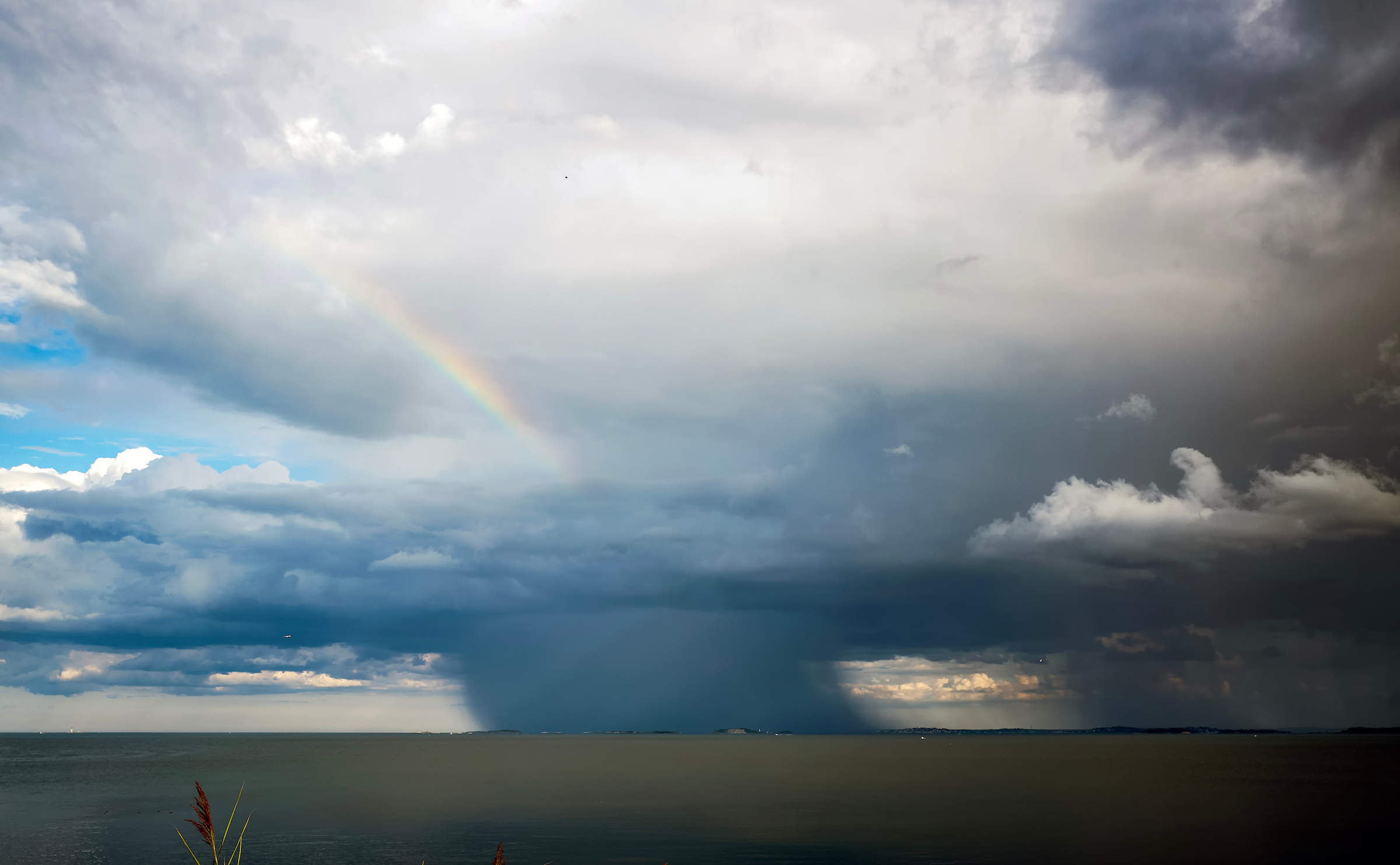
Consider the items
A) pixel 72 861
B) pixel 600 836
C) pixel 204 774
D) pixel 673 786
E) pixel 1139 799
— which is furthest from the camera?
pixel 204 774

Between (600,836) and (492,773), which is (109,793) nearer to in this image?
(492,773)

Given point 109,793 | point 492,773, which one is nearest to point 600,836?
point 109,793

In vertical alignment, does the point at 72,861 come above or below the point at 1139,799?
above

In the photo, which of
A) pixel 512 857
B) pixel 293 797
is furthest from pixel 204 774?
pixel 512 857

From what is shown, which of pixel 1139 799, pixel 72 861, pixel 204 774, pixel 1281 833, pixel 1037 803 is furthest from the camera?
pixel 204 774

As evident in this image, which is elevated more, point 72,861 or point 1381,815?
point 72,861

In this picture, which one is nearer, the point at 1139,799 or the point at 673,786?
the point at 1139,799

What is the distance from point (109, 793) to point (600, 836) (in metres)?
99.4

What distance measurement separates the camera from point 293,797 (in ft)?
415

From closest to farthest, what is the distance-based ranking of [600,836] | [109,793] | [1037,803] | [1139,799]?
[600,836] < [1037,803] < [1139,799] < [109,793]

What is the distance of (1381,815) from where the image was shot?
336 ft

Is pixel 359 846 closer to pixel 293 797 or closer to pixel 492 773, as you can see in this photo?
pixel 293 797

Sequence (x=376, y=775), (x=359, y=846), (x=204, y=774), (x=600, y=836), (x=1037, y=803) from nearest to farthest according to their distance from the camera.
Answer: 1. (x=359, y=846)
2. (x=600, y=836)
3. (x=1037, y=803)
4. (x=376, y=775)
5. (x=204, y=774)

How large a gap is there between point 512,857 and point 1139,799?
94.7 metres
